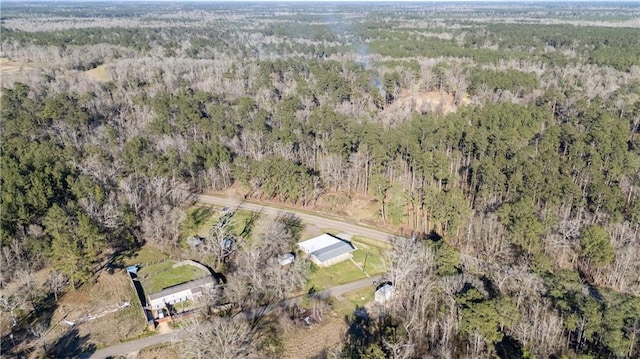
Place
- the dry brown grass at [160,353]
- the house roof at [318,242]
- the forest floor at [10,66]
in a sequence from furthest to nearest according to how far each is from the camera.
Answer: the forest floor at [10,66], the house roof at [318,242], the dry brown grass at [160,353]

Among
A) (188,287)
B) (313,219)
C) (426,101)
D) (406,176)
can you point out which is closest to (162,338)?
(188,287)

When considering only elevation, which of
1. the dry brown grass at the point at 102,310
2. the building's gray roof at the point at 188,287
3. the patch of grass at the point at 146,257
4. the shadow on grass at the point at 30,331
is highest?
the building's gray roof at the point at 188,287

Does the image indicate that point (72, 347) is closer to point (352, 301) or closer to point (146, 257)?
point (146, 257)

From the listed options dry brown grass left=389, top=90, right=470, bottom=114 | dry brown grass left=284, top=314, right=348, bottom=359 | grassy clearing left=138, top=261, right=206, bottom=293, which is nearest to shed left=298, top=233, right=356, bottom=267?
dry brown grass left=284, top=314, right=348, bottom=359

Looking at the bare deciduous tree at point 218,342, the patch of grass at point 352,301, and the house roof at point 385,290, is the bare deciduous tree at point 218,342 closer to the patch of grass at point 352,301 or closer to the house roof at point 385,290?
the patch of grass at point 352,301

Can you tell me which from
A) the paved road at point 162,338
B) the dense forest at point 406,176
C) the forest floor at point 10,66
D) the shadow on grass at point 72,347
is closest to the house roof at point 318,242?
the paved road at point 162,338

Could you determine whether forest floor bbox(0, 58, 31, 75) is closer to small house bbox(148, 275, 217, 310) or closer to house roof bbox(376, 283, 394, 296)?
small house bbox(148, 275, 217, 310)
